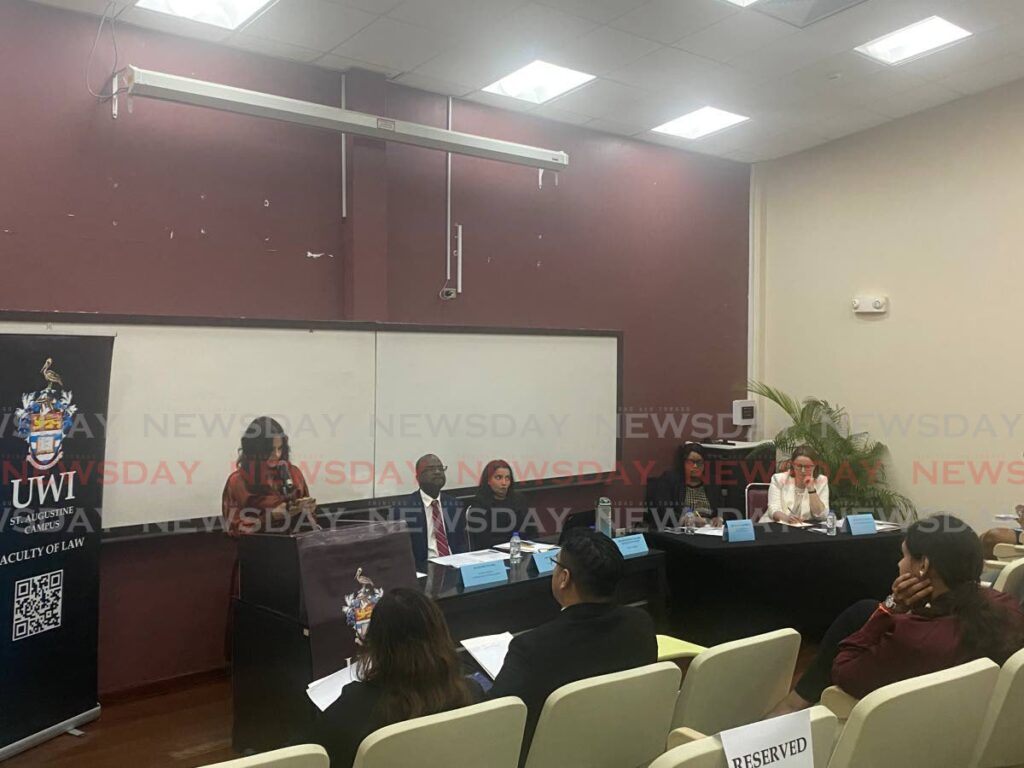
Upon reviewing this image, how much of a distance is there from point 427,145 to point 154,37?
4.64 feet

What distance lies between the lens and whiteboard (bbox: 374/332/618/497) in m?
4.62

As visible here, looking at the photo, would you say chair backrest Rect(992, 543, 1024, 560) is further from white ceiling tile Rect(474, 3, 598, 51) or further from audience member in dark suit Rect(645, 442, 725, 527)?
white ceiling tile Rect(474, 3, 598, 51)

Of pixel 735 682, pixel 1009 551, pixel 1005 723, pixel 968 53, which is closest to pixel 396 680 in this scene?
pixel 735 682

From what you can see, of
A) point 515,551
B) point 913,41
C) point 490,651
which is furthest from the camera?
point 913,41

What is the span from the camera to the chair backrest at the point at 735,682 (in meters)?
1.95

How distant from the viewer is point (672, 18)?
388cm

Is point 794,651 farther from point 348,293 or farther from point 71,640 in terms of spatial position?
point 348,293

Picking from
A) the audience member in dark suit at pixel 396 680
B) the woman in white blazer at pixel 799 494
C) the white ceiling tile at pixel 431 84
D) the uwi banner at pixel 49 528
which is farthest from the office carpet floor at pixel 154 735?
the white ceiling tile at pixel 431 84

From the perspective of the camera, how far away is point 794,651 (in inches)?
83.0

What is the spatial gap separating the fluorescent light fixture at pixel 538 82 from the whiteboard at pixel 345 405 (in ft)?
4.86

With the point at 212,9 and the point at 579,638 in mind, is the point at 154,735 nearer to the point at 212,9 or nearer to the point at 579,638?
the point at 579,638

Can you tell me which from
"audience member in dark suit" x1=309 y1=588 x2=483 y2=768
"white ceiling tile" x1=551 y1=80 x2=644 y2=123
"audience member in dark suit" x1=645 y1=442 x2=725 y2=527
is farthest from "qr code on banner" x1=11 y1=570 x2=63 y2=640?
"white ceiling tile" x1=551 y1=80 x2=644 y2=123

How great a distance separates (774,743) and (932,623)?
2.94 feet

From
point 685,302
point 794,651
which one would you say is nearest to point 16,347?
point 794,651
